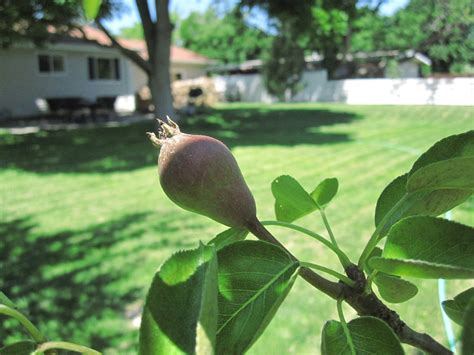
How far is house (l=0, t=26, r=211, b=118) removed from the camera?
1817 cm

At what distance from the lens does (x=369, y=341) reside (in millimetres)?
444

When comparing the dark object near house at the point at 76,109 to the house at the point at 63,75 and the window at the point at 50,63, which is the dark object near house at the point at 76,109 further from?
the window at the point at 50,63

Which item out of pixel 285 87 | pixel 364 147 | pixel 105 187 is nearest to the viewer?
pixel 105 187

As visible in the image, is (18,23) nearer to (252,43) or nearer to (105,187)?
(105,187)

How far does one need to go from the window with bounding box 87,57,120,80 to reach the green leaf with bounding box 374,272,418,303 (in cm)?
2228

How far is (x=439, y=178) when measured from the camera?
0.48 meters

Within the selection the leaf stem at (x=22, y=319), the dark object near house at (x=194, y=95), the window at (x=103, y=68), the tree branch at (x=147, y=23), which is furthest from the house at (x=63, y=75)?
the leaf stem at (x=22, y=319)

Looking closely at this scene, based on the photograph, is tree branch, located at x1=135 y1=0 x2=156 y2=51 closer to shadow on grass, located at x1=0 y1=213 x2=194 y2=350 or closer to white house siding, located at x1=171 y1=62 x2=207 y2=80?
shadow on grass, located at x1=0 y1=213 x2=194 y2=350

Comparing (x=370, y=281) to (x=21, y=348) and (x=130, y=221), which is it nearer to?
(x=21, y=348)

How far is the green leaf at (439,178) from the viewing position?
1.55ft

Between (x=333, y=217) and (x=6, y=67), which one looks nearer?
(x=333, y=217)

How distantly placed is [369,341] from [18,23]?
1379 centimetres

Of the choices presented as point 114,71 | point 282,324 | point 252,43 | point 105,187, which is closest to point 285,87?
point 114,71

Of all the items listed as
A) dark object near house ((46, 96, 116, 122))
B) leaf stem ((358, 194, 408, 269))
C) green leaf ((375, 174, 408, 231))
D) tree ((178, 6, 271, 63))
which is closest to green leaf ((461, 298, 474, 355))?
leaf stem ((358, 194, 408, 269))
